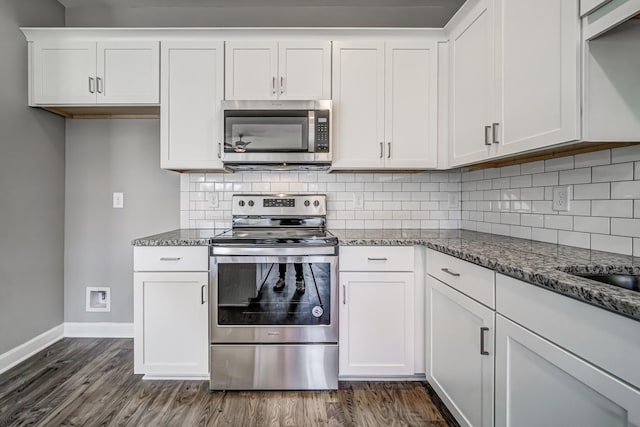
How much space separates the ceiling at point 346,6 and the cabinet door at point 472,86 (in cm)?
68

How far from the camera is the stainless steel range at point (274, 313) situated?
1.93m

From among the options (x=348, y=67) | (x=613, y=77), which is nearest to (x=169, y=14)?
(x=348, y=67)

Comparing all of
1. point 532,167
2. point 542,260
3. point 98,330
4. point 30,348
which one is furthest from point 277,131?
point 30,348

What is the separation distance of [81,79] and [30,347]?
1.87m

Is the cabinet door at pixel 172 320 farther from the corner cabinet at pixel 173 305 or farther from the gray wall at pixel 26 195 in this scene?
the gray wall at pixel 26 195

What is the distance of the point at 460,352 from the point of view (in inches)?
60.8

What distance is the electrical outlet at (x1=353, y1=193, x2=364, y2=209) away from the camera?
2.60m

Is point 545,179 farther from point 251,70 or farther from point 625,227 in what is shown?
point 251,70

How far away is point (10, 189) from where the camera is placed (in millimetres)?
2178

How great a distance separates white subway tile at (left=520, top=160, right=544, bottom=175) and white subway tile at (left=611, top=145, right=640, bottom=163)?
0.39m

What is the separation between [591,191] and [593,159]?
0.14 m

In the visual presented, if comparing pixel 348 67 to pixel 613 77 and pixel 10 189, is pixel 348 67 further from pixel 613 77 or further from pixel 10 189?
pixel 10 189

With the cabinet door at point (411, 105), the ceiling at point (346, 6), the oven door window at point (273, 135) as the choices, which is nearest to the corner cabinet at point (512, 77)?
the cabinet door at point (411, 105)

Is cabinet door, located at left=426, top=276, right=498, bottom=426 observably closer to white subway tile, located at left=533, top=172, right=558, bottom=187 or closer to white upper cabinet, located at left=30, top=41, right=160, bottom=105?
white subway tile, located at left=533, top=172, right=558, bottom=187
